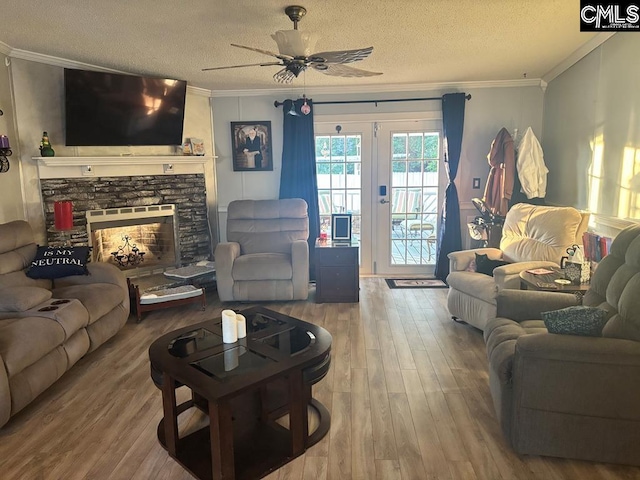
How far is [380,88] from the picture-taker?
536 centimetres

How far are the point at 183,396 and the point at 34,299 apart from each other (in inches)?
46.8

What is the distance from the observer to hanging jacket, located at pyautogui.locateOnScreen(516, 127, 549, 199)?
187 inches

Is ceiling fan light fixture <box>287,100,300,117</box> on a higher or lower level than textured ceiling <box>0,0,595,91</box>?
lower

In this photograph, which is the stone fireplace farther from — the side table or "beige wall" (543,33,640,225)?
"beige wall" (543,33,640,225)

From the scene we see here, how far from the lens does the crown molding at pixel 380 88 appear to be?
5188mm

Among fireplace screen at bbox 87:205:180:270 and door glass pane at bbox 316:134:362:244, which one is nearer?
fireplace screen at bbox 87:205:180:270

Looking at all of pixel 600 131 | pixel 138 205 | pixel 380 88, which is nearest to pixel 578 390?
pixel 600 131

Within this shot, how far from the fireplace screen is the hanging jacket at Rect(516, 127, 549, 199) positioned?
383 cm

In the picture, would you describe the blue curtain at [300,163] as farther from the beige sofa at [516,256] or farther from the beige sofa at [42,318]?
the beige sofa at [42,318]

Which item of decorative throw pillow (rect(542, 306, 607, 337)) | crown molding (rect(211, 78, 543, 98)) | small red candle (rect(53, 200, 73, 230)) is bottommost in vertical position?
decorative throw pillow (rect(542, 306, 607, 337))

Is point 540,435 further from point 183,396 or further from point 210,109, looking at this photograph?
point 210,109

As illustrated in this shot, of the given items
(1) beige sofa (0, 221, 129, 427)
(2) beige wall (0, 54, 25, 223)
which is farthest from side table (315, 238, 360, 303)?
(2) beige wall (0, 54, 25, 223)

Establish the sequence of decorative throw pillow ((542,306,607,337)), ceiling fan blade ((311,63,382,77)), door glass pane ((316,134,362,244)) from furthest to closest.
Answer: door glass pane ((316,134,362,244)) < ceiling fan blade ((311,63,382,77)) < decorative throw pillow ((542,306,607,337))

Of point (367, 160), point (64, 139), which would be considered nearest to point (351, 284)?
point (367, 160)
